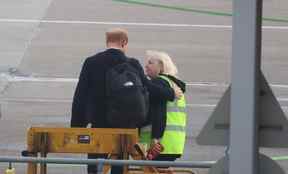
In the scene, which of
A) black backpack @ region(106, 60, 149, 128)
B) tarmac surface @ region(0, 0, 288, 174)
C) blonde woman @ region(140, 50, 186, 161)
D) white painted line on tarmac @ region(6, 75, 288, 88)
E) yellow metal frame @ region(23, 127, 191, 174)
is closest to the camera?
yellow metal frame @ region(23, 127, 191, 174)

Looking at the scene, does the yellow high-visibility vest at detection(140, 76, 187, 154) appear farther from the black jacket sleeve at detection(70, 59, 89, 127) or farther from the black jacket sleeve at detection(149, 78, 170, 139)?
the black jacket sleeve at detection(70, 59, 89, 127)

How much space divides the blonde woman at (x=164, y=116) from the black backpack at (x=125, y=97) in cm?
20

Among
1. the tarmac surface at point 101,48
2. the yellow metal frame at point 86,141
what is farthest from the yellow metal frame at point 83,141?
the tarmac surface at point 101,48

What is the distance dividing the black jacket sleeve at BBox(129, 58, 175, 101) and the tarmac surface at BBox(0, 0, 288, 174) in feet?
11.0

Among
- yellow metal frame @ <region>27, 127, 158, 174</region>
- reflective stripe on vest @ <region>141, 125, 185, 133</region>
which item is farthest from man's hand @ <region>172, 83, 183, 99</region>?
yellow metal frame @ <region>27, 127, 158, 174</region>

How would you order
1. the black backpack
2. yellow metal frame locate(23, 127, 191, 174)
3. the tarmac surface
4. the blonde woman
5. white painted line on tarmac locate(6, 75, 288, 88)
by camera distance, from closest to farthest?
yellow metal frame locate(23, 127, 191, 174), the black backpack, the blonde woman, the tarmac surface, white painted line on tarmac locate(6, 75, 288, 88)

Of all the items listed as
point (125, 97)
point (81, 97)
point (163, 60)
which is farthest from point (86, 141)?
point (163, 60)

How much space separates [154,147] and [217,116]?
416 centimetres

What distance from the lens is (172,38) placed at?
73.5 feet

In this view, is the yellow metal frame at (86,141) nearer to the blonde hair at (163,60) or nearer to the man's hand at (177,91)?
the man's hand at (177,91)

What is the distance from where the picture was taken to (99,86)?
32.7ft

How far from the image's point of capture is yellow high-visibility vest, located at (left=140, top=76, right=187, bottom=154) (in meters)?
10.1

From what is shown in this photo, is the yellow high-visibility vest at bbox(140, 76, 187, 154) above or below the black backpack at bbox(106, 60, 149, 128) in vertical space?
below

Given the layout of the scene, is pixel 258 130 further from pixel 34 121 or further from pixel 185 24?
pixel 185 24
